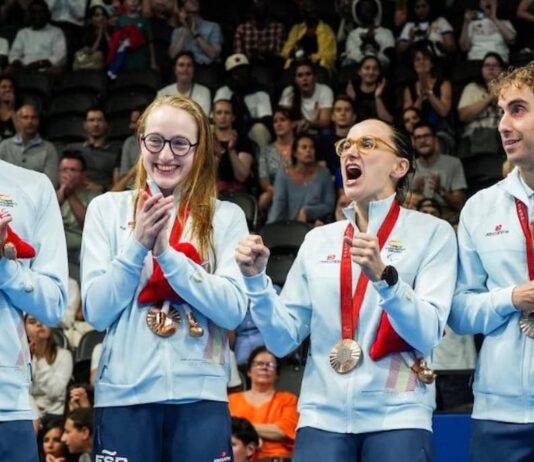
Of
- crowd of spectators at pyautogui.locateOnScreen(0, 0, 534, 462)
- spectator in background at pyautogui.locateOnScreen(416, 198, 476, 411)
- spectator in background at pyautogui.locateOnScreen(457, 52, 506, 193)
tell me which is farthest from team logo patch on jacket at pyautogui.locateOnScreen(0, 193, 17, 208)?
spectator in background at pyautogui.locateOnScreen(457, 52, 506, 193)

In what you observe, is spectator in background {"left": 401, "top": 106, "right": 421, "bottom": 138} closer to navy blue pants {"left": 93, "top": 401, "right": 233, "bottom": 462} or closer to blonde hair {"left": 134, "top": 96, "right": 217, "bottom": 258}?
blonde hair {"left": 134, "top": 96, "right": 217, "bottom": 258}

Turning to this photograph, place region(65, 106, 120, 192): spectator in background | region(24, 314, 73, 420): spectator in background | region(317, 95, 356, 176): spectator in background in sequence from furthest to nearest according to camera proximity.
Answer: region(65, 106, 120, 192): spectator in background → region(317, 95, 356, 176): spectator in background → region(24, 314, 73, 420): spectator in background

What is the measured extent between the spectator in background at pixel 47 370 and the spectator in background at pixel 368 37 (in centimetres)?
554

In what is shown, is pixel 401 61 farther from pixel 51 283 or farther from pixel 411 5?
pixel 51 283

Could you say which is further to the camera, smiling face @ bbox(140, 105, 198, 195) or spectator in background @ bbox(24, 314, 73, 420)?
spectator in background @ bbox(24, 314, 73, 420)

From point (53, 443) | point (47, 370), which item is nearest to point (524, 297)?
point (53, 443)

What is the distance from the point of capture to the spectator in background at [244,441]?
25.1ft

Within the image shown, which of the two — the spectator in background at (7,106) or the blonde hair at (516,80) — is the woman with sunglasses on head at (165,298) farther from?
the spectator in background at (7,106)

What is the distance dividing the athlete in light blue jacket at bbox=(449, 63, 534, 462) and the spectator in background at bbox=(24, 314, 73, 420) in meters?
5.14

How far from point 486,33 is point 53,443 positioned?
7.93m

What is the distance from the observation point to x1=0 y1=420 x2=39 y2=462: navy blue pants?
4215 mm

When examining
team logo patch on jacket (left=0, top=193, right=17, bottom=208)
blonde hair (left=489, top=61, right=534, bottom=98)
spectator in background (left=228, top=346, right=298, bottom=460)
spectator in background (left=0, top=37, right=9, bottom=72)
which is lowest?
spectator in background (left=228, top=346, right=298, bottom=460)

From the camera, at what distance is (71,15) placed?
1579cm

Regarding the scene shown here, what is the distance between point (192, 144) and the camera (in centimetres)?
478
